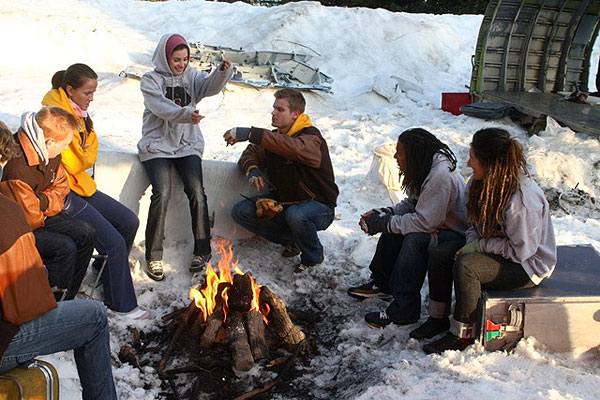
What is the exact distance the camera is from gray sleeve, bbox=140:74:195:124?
205 inches

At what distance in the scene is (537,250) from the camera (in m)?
4.05

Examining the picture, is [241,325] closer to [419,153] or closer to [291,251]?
[291,251]

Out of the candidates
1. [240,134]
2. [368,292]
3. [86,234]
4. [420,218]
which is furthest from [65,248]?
[420,218]

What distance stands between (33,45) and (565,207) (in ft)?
43.4

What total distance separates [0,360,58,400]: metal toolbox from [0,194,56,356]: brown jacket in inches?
6.8

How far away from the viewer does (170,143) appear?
5.53 metres

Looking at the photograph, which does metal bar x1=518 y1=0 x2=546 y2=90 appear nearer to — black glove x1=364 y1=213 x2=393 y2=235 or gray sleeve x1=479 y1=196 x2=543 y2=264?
black glove x1=364 y1=213 x2=393 y2=235

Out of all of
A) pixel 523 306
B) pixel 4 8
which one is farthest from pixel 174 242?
pixel 4 8

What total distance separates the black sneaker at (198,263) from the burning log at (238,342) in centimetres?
104

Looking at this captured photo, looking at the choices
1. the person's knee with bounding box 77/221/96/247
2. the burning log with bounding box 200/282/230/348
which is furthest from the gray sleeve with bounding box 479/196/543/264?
the person's knee with bounding box 77/221/96/247

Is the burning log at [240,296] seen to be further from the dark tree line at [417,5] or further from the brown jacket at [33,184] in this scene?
the dark tree line at [417,5]

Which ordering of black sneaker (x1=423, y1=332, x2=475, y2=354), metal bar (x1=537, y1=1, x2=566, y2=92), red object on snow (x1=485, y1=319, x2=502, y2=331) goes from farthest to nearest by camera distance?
metal bar (x1=537, y1=1, x2=566, y2=92)
black sneaker (x1=423, y1=332, x2=475, y2=354)
red object on snow (x1=485, y1=319, x2=502, y2=331)

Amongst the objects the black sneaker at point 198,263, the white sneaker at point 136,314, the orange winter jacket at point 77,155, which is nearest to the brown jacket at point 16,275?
the white sneaker at point 136,314

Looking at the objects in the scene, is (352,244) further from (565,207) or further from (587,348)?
(565,207)
